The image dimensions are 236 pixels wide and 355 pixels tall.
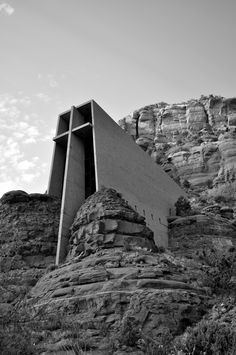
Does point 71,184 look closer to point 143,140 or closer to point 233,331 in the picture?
point 233,331

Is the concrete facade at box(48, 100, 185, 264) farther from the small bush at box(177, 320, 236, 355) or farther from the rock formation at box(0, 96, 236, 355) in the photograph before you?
the small bush at box(177, 320, 236, 355)

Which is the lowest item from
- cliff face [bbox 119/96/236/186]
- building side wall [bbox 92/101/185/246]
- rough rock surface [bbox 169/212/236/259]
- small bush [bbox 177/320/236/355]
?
small bush [bbox 177/320/236/355]

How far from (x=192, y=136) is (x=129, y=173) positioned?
109 feet

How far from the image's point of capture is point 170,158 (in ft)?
149

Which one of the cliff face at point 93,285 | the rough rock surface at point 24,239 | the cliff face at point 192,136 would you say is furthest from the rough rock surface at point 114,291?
the cliff face at point 192,136

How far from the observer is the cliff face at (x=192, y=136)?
4175cm

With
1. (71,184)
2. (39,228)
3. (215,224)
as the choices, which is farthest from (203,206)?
(39,228)

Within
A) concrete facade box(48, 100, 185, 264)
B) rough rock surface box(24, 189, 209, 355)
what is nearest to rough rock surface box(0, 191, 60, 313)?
concrete facade box(48, 100, 185, 264)

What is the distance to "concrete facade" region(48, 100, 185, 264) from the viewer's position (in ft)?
60.8

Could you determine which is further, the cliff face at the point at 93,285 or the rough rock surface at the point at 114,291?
the rough rock surface at the point at 114,291

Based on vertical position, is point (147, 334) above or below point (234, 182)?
below

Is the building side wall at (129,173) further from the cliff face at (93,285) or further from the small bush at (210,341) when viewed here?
the small bush at (210,341)

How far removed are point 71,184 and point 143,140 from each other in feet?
121

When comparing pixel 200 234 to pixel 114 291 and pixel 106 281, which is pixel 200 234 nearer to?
pixel 106 281
